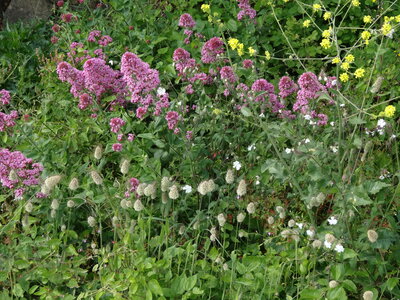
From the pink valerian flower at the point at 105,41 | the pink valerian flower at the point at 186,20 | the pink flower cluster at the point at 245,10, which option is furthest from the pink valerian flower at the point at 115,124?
the pink flower cluster at the point at 245,10

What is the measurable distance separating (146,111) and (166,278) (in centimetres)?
109

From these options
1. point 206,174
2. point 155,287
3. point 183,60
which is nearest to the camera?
point 155,287

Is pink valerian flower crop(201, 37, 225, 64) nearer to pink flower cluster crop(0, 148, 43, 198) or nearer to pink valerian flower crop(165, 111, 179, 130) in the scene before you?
pink valerian flower crop(165, 111, 179, 130)

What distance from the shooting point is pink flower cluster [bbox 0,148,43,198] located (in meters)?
3.01

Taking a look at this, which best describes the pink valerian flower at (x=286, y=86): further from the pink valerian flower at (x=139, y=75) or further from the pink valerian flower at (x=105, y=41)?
the pink valerian flower at (x=105, y=41)

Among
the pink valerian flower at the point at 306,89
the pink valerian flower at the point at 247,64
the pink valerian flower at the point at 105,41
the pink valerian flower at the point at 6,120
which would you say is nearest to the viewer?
the pink valerian flower at the point at 306,89

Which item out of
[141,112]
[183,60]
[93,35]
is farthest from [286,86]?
[93,35]

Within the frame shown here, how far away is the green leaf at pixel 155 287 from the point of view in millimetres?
2328

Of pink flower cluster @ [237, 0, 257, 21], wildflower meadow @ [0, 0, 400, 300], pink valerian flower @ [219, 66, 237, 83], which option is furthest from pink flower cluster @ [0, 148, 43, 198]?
pink flower cluster @ [237, 0, 257, 21]

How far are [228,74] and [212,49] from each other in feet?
1.10

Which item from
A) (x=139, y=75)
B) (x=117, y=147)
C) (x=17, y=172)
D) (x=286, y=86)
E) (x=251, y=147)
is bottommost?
(x=251, y=147)

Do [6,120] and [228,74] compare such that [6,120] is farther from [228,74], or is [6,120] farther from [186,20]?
[186,20]

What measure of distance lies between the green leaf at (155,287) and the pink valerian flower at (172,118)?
924 millimetres

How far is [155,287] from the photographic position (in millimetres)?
2344
